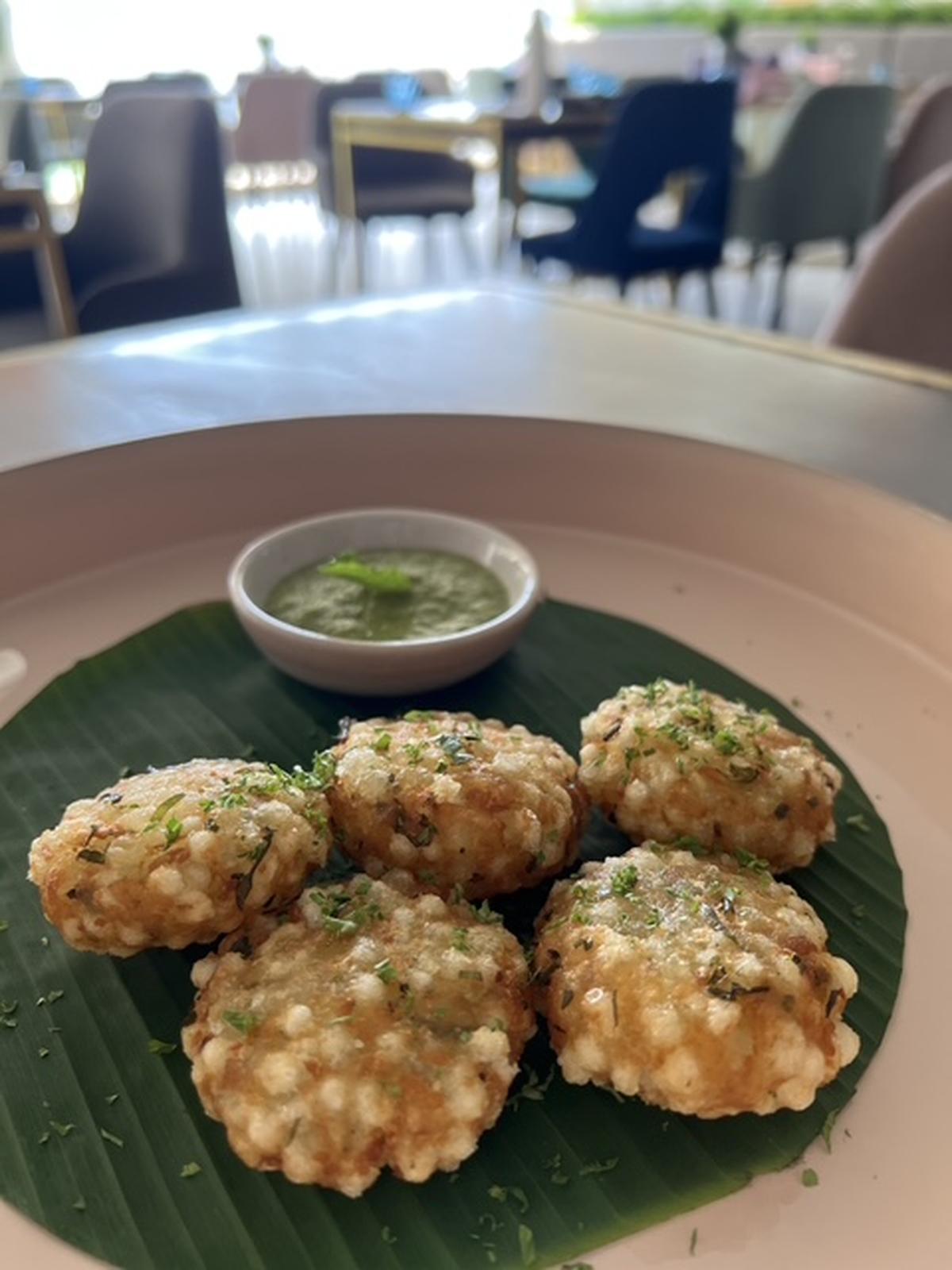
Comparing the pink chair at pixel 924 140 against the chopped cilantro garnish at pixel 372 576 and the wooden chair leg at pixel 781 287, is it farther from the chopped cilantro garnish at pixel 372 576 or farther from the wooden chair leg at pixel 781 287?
the chopped cilantro garnish at pixel 372 576

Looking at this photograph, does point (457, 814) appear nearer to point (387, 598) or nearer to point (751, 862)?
point (751, 862)

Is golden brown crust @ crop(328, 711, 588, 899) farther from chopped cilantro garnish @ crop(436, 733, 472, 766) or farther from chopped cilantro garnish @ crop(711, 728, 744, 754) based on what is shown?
chopped cilantro garnish @ crop(711, 728, 744, 754)

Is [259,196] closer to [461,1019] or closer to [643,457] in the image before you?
[643,457]

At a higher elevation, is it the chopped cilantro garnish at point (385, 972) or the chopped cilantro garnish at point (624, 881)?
the chopped cilantro garnish at point (385, 972)

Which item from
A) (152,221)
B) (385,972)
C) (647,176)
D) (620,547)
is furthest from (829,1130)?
(647,176)

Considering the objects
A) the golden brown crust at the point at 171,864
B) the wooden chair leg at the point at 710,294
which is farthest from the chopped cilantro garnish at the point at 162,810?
the wooden chair leg at the point at 710,294

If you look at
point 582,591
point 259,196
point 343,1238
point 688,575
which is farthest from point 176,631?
point 259,196
